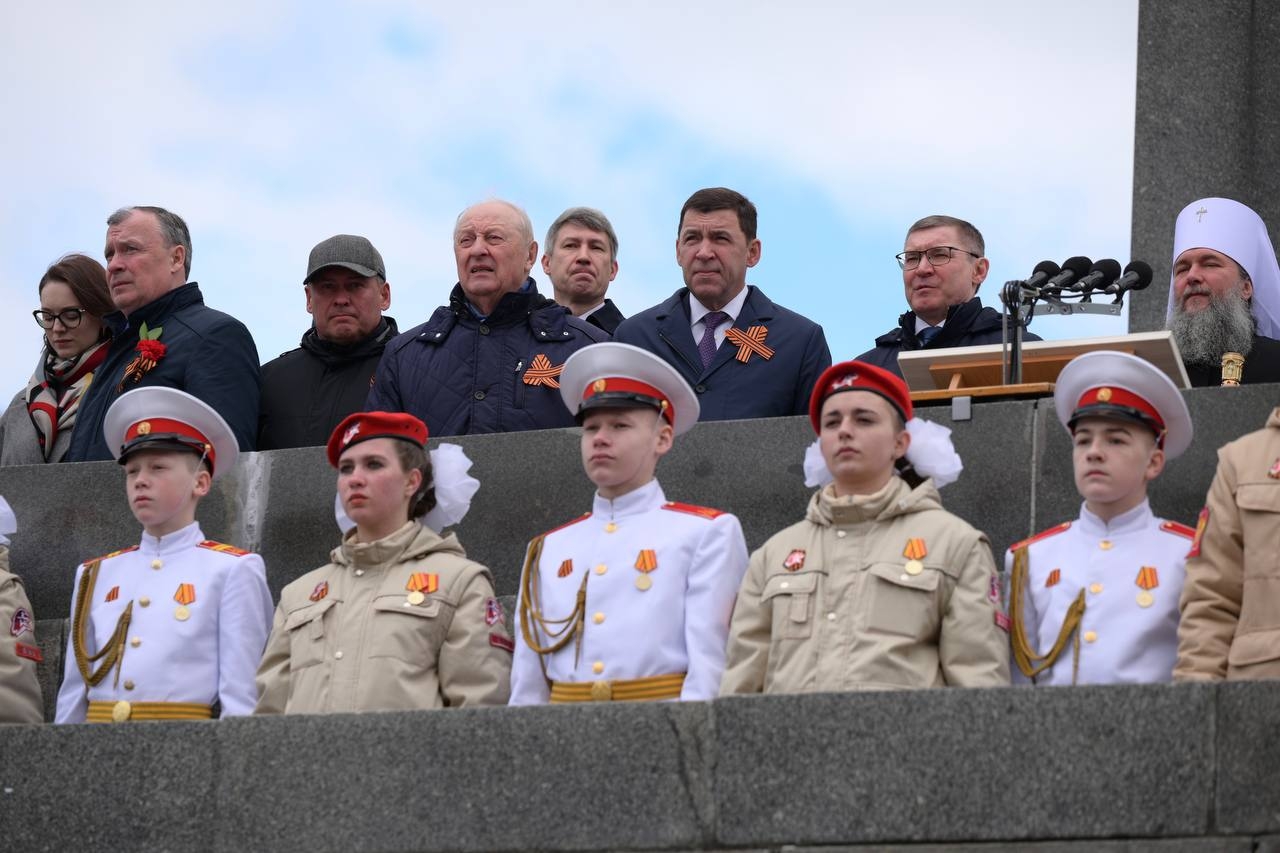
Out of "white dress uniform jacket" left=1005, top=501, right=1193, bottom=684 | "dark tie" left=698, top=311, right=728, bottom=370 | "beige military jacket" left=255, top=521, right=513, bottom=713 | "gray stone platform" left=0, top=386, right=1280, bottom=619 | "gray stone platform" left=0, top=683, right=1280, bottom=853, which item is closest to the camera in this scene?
"gray stone platform" left=0, top=683, right=1280, bottom=853

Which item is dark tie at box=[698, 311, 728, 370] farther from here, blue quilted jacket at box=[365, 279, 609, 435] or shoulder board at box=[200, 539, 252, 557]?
shoulder board at box=[200, 539, 252, 557]

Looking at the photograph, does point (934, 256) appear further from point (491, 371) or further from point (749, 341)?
point (491, 371)

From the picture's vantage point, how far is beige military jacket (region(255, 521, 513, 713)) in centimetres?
780

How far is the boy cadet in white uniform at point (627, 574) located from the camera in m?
7.56

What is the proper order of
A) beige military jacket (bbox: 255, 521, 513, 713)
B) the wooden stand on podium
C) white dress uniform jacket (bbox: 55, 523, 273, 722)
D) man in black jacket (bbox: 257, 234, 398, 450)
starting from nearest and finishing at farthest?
1. beige military jacket (bbox: 255, 521, 513, 713)
2. white dress uniform jacket (bbox: 55, 523, 273, 722)
3. the wooden stand on podium
4. man in black jacket (bbox: 257, 234, 398, 450)

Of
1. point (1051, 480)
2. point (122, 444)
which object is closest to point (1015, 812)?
point (1051, 480)

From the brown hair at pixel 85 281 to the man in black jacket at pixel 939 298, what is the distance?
3625mm

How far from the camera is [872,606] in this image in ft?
23.7

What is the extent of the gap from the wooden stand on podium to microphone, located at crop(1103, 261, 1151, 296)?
1.39ft

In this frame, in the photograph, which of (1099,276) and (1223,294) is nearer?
(1099,276)

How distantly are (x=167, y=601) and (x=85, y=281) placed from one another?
2661 millimetres

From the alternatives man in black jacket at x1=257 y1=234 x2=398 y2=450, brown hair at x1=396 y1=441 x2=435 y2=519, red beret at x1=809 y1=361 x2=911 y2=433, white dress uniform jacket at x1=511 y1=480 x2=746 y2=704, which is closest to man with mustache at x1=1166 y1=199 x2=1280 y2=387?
red beret at x1=809 y1=361 x2=911 y2=433

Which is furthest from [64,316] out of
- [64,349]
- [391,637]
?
[391,637]

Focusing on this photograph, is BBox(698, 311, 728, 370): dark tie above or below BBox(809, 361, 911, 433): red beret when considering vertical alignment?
above
